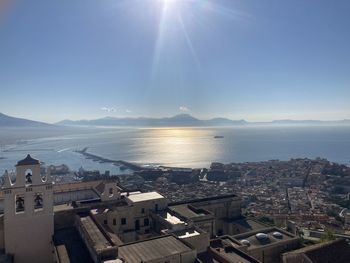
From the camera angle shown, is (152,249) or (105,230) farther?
(105,230)

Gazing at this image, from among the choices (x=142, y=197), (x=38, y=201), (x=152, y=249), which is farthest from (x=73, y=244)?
(x=142, y=197)

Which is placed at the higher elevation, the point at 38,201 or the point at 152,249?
the point at 38,201

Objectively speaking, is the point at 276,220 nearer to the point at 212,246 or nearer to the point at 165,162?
the point at 212,246

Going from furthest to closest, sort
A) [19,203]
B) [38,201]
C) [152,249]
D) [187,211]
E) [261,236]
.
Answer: [187,211] < [261,236] < [38,201] < [19,203] < [152,249]

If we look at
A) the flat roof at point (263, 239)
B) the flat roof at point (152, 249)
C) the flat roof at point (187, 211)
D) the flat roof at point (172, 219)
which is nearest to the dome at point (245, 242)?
the flat roof at point (263, 239)

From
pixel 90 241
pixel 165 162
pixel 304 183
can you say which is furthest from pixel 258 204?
pixel 165 162

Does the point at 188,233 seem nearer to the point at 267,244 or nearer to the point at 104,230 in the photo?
the point at 104,230

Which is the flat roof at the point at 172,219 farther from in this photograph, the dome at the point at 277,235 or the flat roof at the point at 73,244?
the dome at the point at 277,235
